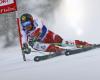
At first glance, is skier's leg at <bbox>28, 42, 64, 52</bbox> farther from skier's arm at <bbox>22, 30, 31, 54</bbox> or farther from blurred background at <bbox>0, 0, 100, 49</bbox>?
blurred background at <bbox>0, 0, 100, 49</bbox>

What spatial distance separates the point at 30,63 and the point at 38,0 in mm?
993

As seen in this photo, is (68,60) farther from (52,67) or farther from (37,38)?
(37,38)

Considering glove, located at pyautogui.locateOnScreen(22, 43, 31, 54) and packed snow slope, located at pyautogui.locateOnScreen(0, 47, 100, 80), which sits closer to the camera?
packed snow slope, located at pyautogui.locateOnScreen(0, 47, 100, 80)

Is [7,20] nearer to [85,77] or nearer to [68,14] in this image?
[68,14]

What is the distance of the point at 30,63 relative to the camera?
10.7 feet

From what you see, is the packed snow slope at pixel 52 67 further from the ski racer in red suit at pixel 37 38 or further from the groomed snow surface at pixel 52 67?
the ski racer in red suit at pixel 37 38

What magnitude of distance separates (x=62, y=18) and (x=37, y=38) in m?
0.67

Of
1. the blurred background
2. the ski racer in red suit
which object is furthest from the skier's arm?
the blurred background

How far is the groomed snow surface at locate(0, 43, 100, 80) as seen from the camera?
2.64 meters

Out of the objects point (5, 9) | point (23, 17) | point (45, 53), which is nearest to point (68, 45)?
point (45, 53)

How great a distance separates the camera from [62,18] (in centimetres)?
391

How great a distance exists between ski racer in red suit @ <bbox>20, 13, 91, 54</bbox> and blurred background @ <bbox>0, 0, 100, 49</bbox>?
0.62 feet

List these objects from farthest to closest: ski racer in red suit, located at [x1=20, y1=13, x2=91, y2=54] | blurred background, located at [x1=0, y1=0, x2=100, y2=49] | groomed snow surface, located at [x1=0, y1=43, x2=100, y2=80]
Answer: blurred background, located at [x1=0, y1=0, x2=100, y2=49] < ski racer in red suit, located at [x1=20, y1=13, x2=91, y2=54] < groomed snow surface, located at [x1=0, y1=43, x2=100, y2=80]

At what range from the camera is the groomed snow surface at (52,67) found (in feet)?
8.67
